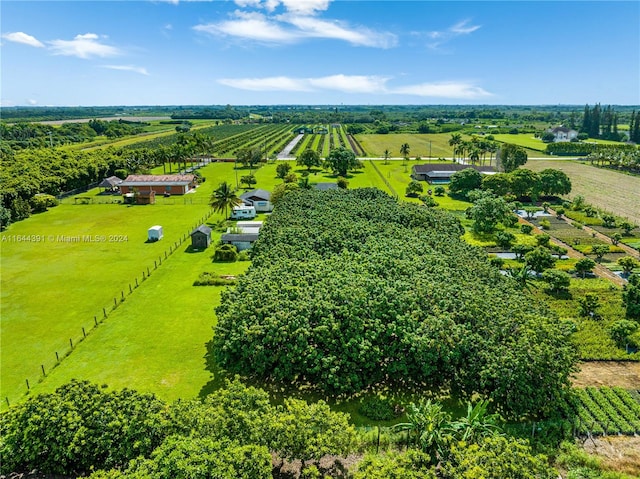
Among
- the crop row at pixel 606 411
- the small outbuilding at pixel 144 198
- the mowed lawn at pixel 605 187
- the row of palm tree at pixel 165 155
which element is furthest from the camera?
the row of palm tree at pixel 165 155

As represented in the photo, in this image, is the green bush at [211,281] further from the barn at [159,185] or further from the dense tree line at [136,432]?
the barn at [159,185]

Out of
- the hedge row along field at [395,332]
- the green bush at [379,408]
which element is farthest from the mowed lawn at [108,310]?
the green bush at [379,408]

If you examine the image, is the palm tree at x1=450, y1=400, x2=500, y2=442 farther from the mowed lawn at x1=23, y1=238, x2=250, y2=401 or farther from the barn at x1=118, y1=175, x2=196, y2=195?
the barn at x1=118, y1=175, x2=196, y2=195

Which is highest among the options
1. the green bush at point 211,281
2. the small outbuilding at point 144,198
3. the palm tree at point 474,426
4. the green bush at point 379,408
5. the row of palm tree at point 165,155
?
the row of palm tree at point 165,155

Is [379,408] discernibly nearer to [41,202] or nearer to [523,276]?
[523,276]

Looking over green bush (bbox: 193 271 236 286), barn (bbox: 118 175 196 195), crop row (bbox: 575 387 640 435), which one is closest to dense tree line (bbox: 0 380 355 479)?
crop row (bbox: 575 387 640 435)

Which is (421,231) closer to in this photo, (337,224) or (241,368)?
(337,224)
